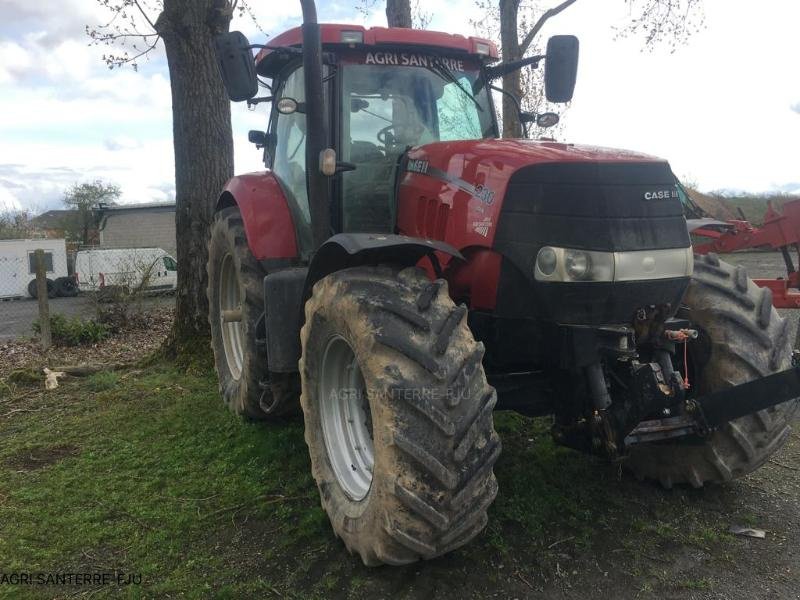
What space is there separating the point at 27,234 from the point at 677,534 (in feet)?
111

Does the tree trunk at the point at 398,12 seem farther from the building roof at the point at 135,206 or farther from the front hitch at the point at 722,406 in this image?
the building roof at the point at 135,206

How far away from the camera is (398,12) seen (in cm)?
1013

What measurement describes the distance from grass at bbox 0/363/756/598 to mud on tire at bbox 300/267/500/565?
374 millimetres

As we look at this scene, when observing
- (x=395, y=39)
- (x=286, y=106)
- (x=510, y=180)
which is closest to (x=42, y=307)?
(x=286, y=106)

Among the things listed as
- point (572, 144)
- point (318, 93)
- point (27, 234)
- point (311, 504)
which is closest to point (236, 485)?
point (311, 504)

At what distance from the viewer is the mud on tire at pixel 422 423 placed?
7.91ft

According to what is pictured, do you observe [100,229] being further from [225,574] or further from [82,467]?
[225,574]

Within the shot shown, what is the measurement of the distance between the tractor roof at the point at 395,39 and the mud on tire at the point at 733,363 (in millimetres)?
1872

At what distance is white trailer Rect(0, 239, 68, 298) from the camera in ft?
72.0

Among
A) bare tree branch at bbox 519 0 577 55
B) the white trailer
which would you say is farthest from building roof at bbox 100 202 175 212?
bare tree branch at bbox 519 0 577 55

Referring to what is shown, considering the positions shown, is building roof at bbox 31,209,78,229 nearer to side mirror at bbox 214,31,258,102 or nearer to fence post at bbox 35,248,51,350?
fence post at bbox 35,248,51,350

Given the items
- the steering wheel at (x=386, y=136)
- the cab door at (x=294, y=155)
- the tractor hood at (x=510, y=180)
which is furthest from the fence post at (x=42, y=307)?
the tractor hood at (x=510, y=180)

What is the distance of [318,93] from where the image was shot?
344cm

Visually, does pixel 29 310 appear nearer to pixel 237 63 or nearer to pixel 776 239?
pixel 237 63
